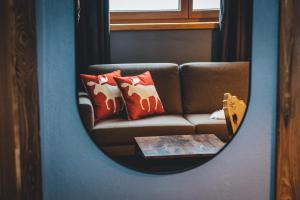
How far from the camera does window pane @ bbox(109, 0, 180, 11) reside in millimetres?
1626

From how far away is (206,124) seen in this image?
67.1 inches

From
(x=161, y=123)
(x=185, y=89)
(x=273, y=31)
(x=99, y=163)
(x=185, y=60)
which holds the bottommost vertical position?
(x=99, y=163)

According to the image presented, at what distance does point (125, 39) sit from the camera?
64.1 inches

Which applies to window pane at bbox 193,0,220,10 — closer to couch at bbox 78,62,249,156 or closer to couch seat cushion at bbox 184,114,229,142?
couch at bbox 78,62,249,156

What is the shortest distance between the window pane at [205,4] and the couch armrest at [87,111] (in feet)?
1.62

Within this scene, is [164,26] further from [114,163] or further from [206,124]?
[114,163]

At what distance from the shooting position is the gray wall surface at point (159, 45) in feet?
5.36

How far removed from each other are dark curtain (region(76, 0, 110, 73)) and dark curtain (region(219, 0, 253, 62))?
1.31 feet

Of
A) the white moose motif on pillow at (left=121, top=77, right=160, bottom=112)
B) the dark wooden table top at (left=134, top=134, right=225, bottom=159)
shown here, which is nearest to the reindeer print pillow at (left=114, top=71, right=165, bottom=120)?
the white moose motif on pillow at (left=121, top=77, right=160, bottom=112)

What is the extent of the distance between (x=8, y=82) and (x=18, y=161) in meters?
0.26

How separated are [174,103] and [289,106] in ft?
1.43

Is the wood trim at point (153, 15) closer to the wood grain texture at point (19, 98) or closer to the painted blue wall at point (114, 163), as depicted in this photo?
the painted blue wall at point (114, 163)

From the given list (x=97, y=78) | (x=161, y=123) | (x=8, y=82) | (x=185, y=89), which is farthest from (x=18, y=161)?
(x=185, y=89)

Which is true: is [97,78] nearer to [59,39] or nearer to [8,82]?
[59,39]
